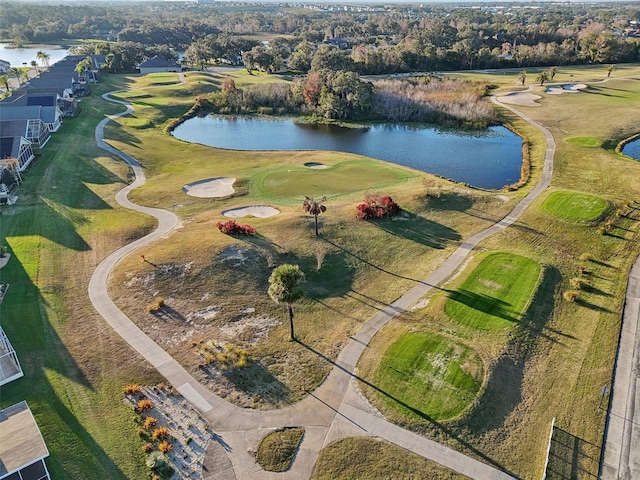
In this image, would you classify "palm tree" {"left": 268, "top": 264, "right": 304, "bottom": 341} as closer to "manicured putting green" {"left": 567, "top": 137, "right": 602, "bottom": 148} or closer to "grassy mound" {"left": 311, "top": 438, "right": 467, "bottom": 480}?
"grassy mound" {"left": 311, "top": 438, "right": 467, "bottom": 480}

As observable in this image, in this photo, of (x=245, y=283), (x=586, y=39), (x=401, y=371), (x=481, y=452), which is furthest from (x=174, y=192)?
(x=586, y=39)

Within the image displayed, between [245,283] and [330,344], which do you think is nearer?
[330,344]

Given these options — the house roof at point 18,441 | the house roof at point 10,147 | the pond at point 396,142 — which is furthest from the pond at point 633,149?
the house roof at point 10,147

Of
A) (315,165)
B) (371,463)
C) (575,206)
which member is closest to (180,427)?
(371,463)

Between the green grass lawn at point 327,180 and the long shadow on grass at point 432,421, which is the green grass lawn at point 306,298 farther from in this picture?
the green grass lawn at point 327,180

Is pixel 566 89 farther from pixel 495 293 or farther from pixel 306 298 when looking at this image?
pixel 306 298

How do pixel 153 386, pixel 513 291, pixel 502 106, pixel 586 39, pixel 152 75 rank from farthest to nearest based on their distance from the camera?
1. pixel 586 39
2. pixel 152 75
3. pixel 502 106
4. pixel 513 291
5. pixel 153 386

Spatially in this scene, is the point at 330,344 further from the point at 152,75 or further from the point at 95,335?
the point at 152,75
